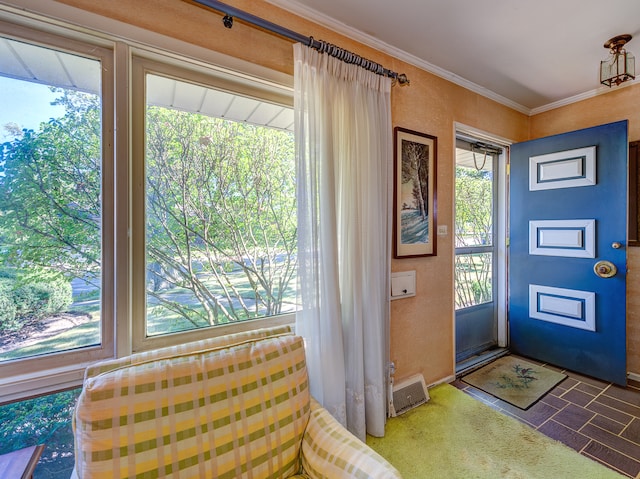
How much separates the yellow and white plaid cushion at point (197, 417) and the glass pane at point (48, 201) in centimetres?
46

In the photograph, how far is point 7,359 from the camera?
107cm

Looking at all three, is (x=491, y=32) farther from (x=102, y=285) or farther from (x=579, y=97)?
(x=102, y=285)

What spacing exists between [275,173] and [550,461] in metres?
2.15

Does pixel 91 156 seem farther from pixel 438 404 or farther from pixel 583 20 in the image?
pixel 583 20

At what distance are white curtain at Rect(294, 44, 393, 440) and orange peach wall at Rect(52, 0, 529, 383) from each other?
23 centimetres

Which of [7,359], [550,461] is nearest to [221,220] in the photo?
[7,359]

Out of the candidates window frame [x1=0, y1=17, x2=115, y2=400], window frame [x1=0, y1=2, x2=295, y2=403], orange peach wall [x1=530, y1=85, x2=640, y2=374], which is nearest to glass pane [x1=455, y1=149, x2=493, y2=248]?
orange peach wall [x1=530, y1=85, x2=640, y2=374]

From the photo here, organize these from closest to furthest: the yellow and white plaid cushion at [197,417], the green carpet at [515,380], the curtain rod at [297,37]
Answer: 1. the yellow and white plaid cushion at [197,417]
2. the curtain rod at [297,37]
3. the green carpet at [515,380]

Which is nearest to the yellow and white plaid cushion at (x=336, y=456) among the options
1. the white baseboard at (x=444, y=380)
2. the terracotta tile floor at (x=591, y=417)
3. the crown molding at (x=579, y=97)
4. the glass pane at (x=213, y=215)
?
the glass pane at (x=213, y=215)

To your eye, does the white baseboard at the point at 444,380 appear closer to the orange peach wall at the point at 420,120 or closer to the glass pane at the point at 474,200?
the orange peach wall at the point at 420,120

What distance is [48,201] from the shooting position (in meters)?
1.14

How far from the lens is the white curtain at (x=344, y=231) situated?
4.82 feet

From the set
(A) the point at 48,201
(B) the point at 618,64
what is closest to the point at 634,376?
(B) the point at 618,64

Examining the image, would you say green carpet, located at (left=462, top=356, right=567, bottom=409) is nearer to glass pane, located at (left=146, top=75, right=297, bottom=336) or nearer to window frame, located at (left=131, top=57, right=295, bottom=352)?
glass pane, located at (left=146, top=75, right=297, bottom=336)
